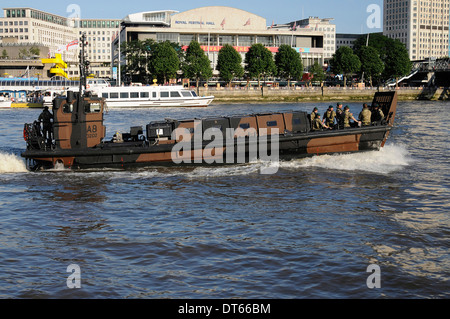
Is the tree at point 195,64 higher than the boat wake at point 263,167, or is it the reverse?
the tree at point 195,64

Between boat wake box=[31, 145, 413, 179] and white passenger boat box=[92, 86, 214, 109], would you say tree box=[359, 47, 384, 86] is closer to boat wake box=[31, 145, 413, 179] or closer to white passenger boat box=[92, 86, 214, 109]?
white passenger boat box=[92, 86, 214, 109]

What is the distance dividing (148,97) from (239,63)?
1712 inches

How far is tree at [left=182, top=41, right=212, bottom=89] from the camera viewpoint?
114 metres

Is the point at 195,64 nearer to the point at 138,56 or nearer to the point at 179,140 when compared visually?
the point at 138,56

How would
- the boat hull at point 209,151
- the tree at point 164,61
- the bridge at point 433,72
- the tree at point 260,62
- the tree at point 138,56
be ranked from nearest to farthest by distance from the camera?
the boat hull at point 209,151 < the tree at point 164,61 < the tree at point 260,62 < the tree at point 138,56 < the bridge at point 433,72

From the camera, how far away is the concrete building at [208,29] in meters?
138

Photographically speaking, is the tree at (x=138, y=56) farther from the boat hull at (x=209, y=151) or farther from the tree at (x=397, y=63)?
the boat hull at (x=209, y=151)

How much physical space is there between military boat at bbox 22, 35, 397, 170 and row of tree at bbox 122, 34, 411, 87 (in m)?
86.6

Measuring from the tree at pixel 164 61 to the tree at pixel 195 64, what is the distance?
2399 millimetres

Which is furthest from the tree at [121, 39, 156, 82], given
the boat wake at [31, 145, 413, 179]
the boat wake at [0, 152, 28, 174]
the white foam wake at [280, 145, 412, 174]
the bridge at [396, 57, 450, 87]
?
the white foam wake at [280, 145, 412, 174]

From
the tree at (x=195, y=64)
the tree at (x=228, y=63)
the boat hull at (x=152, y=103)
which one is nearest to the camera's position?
the boat hull at (x=152, y=103)

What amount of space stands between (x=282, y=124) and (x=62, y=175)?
1011cm

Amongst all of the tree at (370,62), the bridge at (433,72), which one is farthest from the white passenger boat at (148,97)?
the bridge at (433,72)

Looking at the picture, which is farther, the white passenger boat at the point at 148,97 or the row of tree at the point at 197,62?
the row of tree at the point at 197,62
